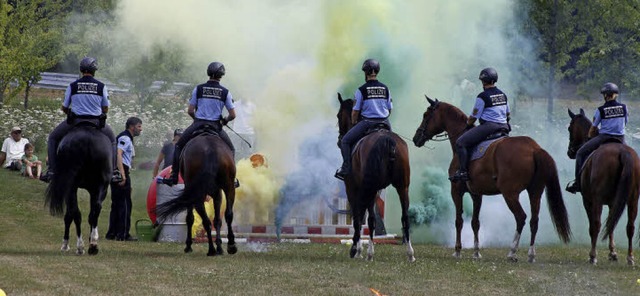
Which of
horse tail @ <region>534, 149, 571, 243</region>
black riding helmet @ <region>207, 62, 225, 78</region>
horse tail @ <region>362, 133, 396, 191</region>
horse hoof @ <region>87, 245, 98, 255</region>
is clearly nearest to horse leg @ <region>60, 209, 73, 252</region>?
horse hoof @ <region>87, 245, 98, 255</region>

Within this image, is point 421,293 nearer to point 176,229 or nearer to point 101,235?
point 176,229

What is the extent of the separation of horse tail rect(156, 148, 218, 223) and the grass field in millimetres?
746

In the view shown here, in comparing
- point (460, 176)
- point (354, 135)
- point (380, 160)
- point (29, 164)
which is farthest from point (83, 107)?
point (29, 164)

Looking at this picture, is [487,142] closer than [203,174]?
No

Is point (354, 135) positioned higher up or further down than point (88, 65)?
further down

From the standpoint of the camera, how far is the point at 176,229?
78.5 feet

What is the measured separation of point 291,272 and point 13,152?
19032 mm

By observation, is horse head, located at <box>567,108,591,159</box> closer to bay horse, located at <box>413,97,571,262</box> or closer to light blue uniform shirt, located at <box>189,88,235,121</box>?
bay horse, located at <box>413,97,571,262</box>

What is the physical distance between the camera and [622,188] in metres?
18.7

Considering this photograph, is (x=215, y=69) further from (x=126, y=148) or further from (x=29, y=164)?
(x=29, y=164)

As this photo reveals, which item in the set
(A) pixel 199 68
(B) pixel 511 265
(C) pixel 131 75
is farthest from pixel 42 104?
(B) pixel 511 265

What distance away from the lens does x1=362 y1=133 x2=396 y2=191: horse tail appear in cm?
1848

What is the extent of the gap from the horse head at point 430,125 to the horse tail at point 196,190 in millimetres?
4779

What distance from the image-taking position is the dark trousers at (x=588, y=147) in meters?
19.7
